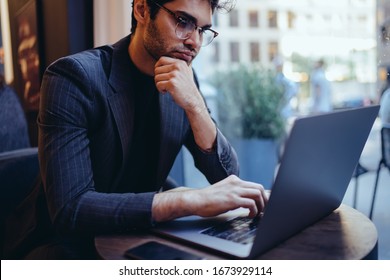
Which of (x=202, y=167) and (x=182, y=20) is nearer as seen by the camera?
(x=182, y=20)

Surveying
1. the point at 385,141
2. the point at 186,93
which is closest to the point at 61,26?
the point at 186,93

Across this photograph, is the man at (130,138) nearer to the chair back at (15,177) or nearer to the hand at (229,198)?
the hand at (229,198)

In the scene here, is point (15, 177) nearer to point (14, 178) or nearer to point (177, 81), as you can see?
point (14, 178)

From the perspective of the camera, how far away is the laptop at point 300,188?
0.69 meters

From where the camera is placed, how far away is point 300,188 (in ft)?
2.49

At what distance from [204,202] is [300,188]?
24cm

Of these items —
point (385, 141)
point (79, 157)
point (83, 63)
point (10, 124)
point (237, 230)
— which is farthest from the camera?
point (385, 141)

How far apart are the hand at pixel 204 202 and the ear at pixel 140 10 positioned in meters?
0.68

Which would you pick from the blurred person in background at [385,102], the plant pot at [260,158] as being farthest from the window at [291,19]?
the blurred person in background at [385,102]

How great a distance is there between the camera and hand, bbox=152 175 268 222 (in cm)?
91

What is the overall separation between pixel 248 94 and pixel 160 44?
3.09 meters

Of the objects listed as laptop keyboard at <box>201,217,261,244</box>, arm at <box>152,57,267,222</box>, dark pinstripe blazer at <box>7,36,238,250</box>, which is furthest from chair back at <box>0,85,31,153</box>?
laptop keyboard at <box>201,217,261,244</box>
